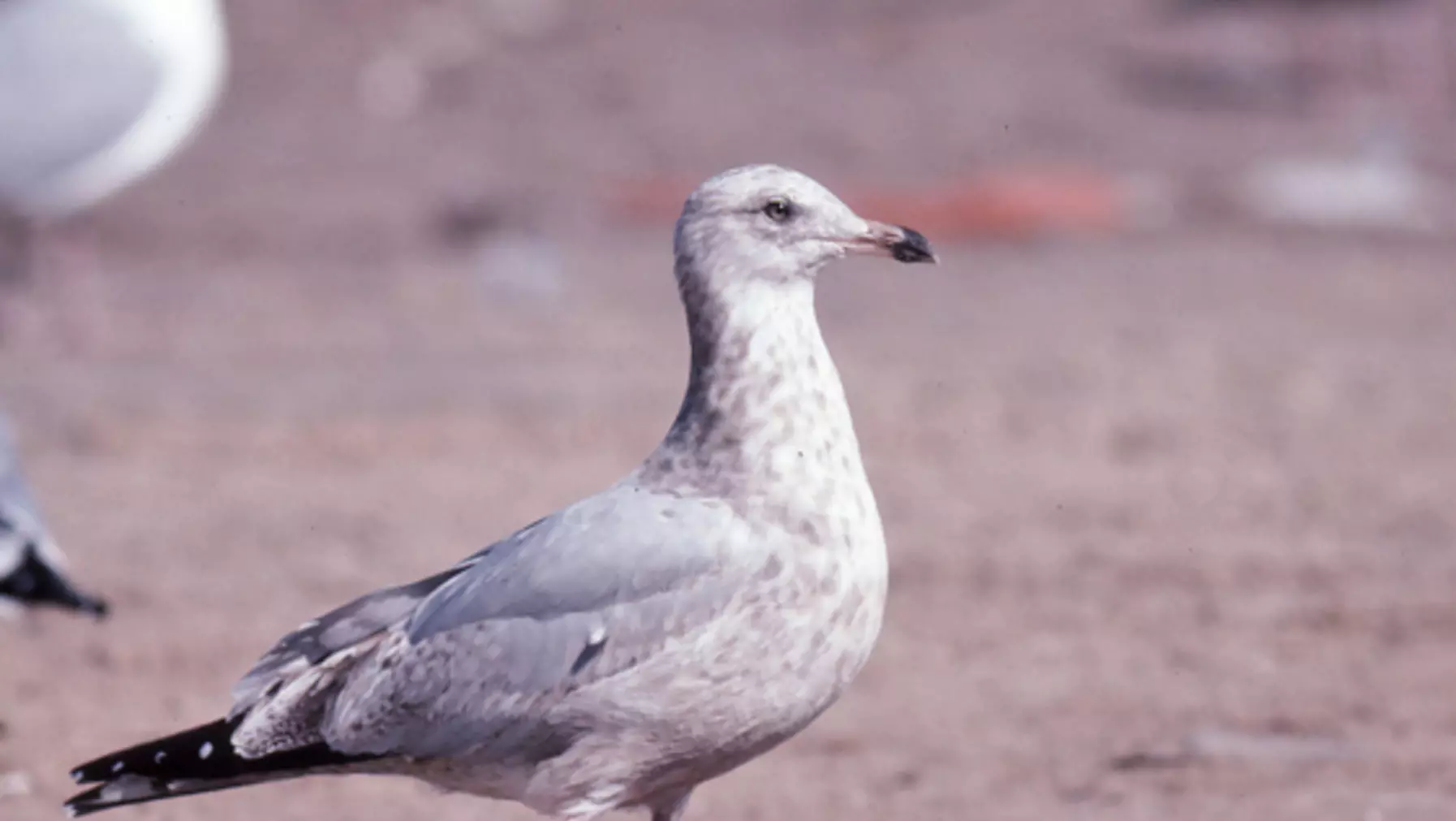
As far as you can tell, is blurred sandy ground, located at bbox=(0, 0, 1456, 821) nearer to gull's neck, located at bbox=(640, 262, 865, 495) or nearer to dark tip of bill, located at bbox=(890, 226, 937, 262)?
gull's neck, located at bbox=(640, 262, 865, 495)

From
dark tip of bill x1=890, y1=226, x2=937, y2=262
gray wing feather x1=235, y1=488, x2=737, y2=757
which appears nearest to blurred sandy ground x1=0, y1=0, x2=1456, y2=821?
gray wing feather x1=235, y1=488, x2=737, y2=757

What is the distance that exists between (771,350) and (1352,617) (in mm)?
3254

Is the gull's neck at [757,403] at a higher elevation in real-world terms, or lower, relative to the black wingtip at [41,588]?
higher

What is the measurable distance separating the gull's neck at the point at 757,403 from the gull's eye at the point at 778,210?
0.10 meters

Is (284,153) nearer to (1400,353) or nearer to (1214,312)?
(1214,312)

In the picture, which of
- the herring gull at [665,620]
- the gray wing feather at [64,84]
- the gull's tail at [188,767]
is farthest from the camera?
the gray wing feather at [64,84]

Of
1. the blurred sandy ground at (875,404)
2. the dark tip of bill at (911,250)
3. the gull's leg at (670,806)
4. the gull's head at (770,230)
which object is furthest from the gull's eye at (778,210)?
the blurred sandy ground at (875,404)

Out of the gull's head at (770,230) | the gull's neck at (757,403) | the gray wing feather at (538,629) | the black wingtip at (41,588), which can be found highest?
the gull's head at (770,230)

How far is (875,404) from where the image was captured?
377 inches

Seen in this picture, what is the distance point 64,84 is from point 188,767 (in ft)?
25.3

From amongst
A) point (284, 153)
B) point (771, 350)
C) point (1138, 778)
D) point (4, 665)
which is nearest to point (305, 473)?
point (4, 665)

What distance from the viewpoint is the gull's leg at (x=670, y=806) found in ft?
13.5

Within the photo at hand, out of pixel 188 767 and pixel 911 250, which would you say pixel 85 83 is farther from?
pixel 911 250

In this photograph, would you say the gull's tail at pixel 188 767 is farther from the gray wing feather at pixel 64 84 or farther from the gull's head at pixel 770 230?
the gray wing feather at pixel 64 84
